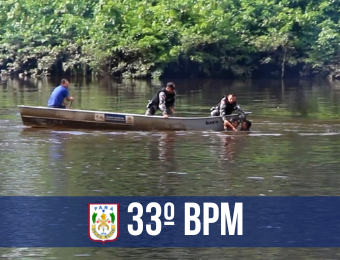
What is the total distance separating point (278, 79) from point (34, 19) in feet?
76.1

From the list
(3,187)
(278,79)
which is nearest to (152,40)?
(278,79)

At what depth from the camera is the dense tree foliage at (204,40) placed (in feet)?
218

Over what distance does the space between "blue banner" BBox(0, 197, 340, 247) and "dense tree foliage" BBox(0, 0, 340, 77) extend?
1956 inches

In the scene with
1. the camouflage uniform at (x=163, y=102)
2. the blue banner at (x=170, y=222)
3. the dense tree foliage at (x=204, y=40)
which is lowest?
the blue banner at (x=170, y=222)

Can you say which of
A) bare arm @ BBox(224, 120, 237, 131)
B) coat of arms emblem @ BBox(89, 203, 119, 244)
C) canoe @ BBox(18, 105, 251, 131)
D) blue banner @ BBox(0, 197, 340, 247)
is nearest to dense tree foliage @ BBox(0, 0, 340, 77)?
canoe @ BBox(18, 105, 251, 131)

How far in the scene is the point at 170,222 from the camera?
49.2 ft

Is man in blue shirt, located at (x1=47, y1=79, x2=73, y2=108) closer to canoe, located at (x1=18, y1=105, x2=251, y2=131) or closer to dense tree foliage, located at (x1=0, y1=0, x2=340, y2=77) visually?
canoe, located at (x1=18, y1=105, x2=251, y2=131)

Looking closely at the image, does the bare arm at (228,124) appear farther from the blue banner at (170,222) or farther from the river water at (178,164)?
the blue banner at (170,222)

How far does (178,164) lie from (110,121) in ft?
19.8

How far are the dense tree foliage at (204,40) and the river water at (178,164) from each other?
1289 inches

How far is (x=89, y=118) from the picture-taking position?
2634cm

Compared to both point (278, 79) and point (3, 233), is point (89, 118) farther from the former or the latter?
point (278, 79)

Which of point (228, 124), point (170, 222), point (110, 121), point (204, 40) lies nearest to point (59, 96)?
point (110, 121)

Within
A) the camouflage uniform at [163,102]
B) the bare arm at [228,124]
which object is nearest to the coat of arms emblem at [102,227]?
the bare arm at [228,124]
